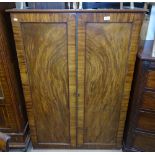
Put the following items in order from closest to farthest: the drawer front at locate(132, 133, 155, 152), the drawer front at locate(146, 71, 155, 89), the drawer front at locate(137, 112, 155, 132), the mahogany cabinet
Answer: the mahogany cabinet < the drawer front at locate(146, 71, 155, 89) < the drawer front at locate(137, 112, 155, 132) < the drawer front at locate(132, 133, 155, 152)

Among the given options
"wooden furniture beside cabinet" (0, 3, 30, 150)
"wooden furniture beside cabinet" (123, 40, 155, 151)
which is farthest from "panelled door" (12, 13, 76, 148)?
"wooden furniture beside cabinet" (123, 40, 155, 151)

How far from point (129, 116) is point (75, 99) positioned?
0.54m

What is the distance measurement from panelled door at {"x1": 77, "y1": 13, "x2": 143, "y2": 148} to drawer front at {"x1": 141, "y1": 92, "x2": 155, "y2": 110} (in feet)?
0.45

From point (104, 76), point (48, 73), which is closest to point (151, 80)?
point (104, 76)

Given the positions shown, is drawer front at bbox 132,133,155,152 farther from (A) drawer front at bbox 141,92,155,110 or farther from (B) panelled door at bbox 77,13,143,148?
(A) drawer front at bbox 141,92,155,110

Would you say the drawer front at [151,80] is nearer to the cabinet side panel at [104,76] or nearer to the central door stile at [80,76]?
the cabinet side panel at [104,76]

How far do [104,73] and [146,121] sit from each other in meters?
0.58

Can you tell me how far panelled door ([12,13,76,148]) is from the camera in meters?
1.27

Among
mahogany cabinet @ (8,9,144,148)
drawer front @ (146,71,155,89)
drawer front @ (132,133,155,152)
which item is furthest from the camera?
drawer front @ (132,133,155,152)

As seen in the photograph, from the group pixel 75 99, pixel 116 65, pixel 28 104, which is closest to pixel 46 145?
pixel 28 104

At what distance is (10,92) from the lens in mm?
1545

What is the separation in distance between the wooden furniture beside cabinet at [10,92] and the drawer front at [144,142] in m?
1.10

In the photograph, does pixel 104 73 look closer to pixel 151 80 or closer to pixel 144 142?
pixel 151 80

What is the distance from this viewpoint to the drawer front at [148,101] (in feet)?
4.75
